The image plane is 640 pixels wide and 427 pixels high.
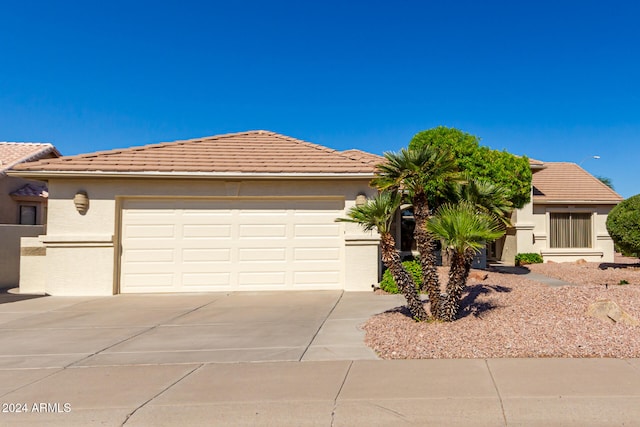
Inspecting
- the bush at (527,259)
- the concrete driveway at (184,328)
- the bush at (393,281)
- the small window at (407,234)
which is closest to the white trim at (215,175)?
the bush at (393,281)

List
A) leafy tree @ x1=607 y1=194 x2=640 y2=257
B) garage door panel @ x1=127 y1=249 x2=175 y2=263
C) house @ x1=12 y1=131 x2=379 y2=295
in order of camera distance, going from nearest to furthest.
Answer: house @ x1=12 y1=131 x2=379 y2=295 < garage door panel @ x1=127 y1=249 x2=175 y2=263 < leafy tree @ x1=607 y1=194 x2=640 y2=257

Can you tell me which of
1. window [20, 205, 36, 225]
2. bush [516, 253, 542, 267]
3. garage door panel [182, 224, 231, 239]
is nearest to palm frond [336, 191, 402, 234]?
garage door panel [182, 224, 231, 239]

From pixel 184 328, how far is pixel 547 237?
17.2m

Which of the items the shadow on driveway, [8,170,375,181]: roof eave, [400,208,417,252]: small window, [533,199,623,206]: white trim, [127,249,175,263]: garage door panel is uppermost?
[8,170,375,181]: roof eave

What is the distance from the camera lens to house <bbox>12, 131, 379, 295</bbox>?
11367 millimetres

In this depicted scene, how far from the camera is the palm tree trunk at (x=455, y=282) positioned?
6.78 meters

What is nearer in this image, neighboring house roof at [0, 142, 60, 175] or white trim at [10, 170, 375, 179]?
white trim at [10, 170, 375, 179]

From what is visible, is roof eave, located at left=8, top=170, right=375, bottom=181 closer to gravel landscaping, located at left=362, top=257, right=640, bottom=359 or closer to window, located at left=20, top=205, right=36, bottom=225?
gravel landscaping, located at left=362, top=257, right=640, bottom=359

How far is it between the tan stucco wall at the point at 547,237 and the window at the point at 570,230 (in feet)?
0.82

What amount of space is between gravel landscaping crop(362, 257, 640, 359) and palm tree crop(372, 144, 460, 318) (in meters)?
0.78

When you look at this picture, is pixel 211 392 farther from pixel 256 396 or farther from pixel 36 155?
pixel 36 155

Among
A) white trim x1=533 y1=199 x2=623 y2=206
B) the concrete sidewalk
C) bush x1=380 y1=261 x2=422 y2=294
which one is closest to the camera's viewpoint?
the concrete sidewalk

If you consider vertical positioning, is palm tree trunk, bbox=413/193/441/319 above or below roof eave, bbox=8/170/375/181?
below

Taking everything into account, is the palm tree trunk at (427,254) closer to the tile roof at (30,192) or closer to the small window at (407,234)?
the small window at (407,234)
